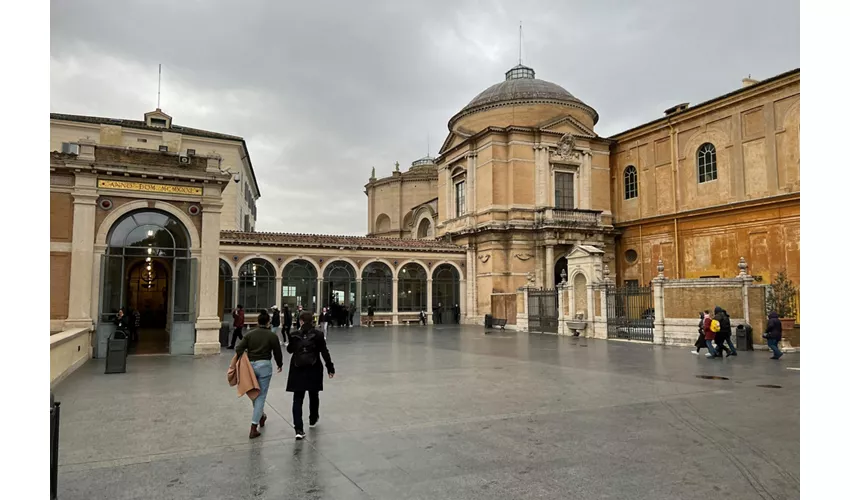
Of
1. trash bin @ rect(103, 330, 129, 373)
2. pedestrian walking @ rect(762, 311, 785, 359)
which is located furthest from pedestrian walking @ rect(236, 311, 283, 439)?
pedestrian walking @ rect(762, 311, 785, 359)

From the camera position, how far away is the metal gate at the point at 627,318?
2241 cm

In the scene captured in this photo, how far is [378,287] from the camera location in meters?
33.4

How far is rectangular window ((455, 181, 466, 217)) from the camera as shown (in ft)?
123

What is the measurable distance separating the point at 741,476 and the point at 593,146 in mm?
33931

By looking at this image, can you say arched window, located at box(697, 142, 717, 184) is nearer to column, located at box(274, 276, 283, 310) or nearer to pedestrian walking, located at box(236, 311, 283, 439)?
column, located at box(274, 276, 283, 310)

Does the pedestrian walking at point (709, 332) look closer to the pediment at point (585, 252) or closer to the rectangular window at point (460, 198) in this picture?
the pediment at point (585, 252)

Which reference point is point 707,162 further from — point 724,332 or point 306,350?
point 306,350

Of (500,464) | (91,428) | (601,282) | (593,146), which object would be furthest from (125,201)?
(593,146)

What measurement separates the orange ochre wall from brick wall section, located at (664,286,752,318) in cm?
946

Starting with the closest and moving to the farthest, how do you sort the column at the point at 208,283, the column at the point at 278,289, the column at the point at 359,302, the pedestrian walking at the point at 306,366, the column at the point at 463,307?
the pedestrian walking at the point at 306,366
the column at the point at 208,283
the column at the point at 278,289
the column at the point at 359,302
the column at the point at 463,307

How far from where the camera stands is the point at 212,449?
6316 mm

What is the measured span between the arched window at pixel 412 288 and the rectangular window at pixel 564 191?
32.9ft

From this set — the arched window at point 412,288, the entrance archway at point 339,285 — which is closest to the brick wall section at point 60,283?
the entrance archway at point 339,285

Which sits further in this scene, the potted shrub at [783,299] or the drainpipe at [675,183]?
the drainpipe at [675,183]
